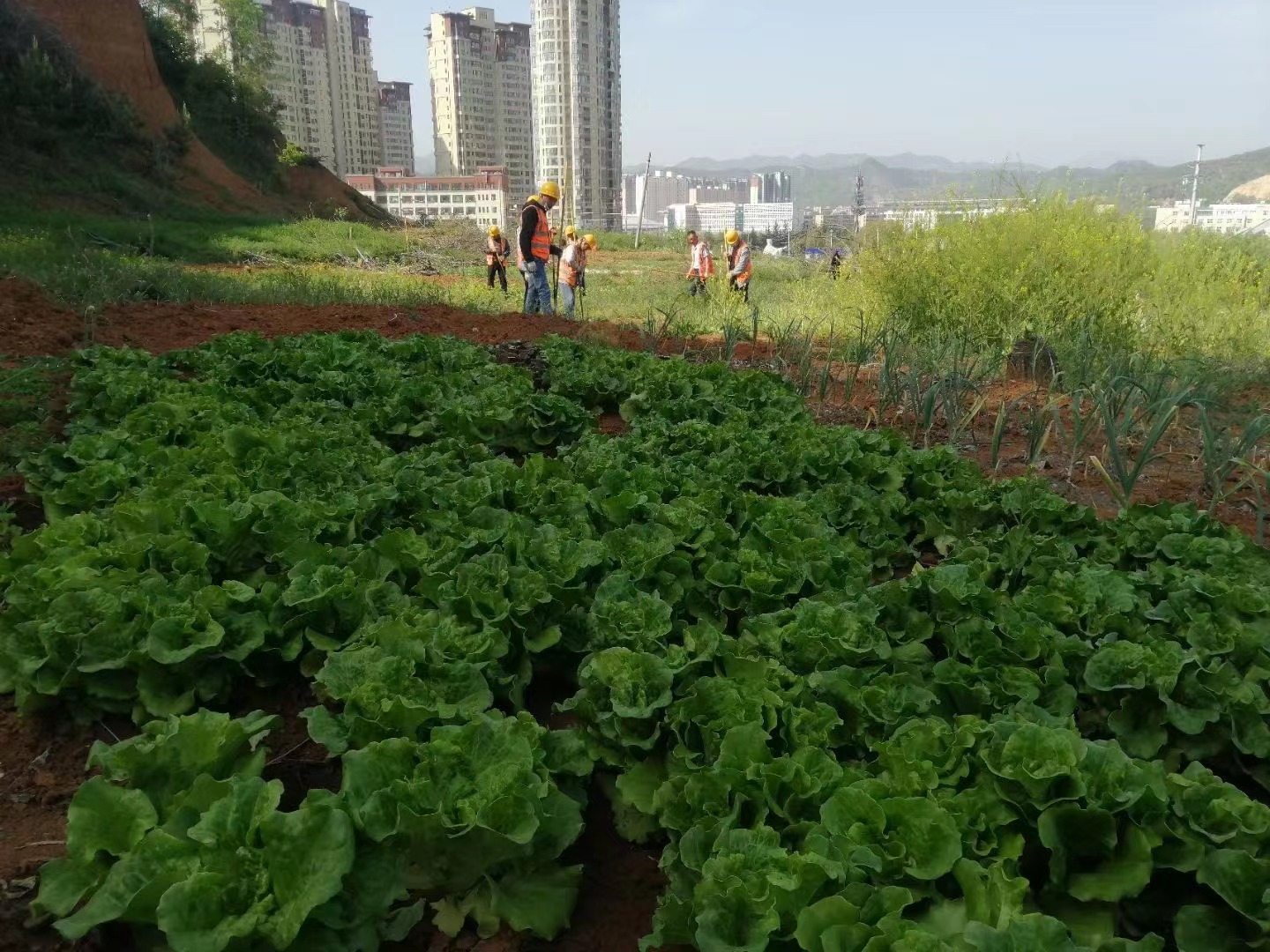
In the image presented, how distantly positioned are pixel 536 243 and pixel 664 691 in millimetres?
9614

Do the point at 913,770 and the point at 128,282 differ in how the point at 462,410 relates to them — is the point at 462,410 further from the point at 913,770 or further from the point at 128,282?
the point at 128,282

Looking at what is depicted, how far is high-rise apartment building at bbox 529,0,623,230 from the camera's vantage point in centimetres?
6650

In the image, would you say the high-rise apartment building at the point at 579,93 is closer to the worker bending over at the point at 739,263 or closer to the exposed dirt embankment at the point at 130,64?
the exposed dirt embankment at the point at 130,64

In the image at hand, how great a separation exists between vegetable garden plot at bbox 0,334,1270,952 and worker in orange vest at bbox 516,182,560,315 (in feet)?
23.4

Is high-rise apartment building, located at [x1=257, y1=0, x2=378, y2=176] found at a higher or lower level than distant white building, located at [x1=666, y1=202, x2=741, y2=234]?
higher

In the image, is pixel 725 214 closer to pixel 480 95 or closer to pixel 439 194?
pixel 480 95

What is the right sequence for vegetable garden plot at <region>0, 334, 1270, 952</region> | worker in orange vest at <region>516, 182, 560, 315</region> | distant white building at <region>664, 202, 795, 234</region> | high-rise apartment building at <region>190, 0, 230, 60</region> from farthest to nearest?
distant white building at <region>664, 202, 795, 234</region>, high-rise apartment building at <region>190, 0, 230, 60</region>, worker in orange vest at <region>516, 182, 560, 315</region>, vegetable garden plot at <region>0, 334, 1270, 952</region>

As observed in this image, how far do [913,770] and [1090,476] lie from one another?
154 inches

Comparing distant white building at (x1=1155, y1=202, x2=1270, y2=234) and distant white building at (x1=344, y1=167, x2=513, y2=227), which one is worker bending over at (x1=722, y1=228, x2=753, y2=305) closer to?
distant white building at (x1=1155, y1=202, x2=1270, y2=234)

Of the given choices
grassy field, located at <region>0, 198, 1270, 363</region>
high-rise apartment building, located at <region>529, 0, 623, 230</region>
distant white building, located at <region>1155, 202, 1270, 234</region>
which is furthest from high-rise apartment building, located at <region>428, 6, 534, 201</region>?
grassy field, located at <region>0, 198, 1270, 363</region>

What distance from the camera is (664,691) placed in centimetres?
252

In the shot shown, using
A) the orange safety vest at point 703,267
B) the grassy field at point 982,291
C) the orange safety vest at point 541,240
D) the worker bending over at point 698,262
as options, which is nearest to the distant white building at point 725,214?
the orange safety vest at point 703,267

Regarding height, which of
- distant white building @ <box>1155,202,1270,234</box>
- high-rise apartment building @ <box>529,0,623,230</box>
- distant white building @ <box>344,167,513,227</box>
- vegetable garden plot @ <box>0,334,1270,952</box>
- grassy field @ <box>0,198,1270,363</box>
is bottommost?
vegetable garden plot @ <box>0,334,1270,952</box>

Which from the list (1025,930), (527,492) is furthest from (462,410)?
(1025,930)
